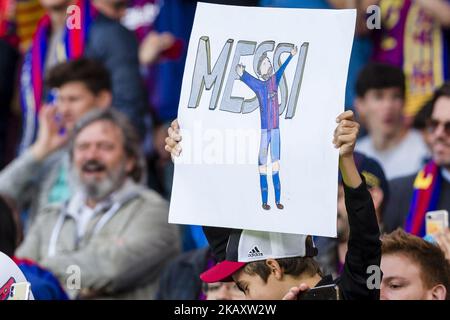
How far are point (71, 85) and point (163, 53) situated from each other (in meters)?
0.81

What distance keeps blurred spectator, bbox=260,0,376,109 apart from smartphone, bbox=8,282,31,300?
9.47ft

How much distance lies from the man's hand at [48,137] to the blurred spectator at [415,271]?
3.01 meters

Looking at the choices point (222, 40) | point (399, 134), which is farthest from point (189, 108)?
point (399, 134)

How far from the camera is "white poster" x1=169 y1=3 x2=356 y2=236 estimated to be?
13.1 feet

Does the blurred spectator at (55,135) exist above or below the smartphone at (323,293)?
above

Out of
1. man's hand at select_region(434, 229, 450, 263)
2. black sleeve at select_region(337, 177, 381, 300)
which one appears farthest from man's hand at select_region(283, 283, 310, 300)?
man's hand at select_region(434, 229, 450, 263)

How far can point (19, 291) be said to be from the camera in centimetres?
410

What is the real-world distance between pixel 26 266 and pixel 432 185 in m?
1.89

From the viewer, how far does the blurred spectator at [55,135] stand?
7.00 meters

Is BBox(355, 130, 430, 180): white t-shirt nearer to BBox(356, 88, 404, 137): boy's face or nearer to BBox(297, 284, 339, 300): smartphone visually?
BBox(356, 88, 404, 137): boy's face

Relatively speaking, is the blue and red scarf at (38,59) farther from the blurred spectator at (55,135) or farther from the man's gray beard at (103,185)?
the man's gray beard at (103,185)

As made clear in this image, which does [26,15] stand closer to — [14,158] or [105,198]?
[14,158]

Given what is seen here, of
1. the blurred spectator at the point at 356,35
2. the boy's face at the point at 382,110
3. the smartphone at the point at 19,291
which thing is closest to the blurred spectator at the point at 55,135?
the blurred spectator at the point at 356,35

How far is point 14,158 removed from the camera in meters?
7.80
